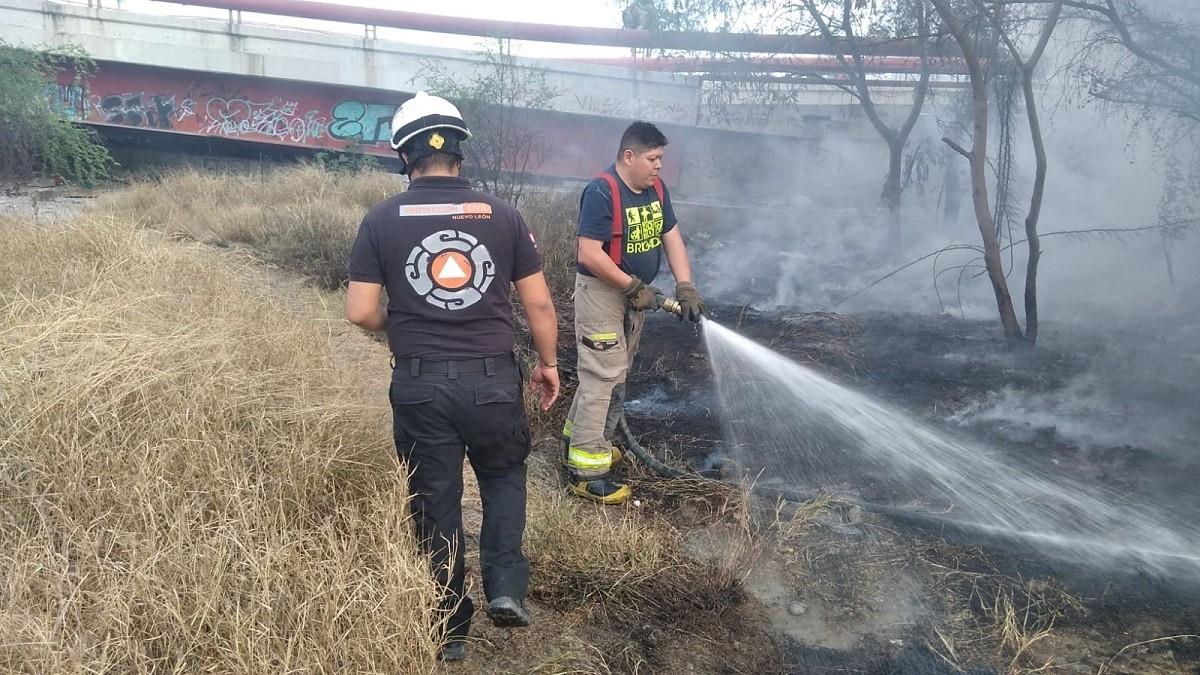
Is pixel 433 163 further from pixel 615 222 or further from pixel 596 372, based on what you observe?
pixel 596 372

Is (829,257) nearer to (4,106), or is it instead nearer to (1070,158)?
(1070,158)

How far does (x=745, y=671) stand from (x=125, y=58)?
17.8 meters

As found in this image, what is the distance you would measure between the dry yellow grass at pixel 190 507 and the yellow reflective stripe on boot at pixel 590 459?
1004 mm

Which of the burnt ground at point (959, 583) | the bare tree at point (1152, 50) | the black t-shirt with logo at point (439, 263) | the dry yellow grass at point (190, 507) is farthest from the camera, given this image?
the bare tree at point (1152, 50)

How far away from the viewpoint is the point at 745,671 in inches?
107

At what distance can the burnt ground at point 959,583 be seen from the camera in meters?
2.77

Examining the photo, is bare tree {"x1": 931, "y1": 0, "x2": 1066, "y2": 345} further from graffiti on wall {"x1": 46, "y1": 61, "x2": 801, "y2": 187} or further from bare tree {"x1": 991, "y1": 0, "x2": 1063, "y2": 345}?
graffiti on wall {"x1": 46, "y1": 61, "x2": 801, "y2": 187}

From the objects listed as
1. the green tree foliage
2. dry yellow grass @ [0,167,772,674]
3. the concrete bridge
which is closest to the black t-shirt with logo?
dry yellow grass @ [0,167,772,674]

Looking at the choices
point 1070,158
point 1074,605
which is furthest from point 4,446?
point 1070,158

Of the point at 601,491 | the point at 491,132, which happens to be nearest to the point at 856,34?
the point at 491,132

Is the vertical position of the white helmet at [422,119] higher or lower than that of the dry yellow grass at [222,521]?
higher

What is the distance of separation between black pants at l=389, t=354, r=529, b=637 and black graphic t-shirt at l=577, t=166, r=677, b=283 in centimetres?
134

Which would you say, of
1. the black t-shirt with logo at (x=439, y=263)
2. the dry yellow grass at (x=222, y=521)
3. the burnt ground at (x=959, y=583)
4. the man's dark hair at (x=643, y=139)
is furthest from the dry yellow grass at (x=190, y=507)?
the man's dark hair at (x=643, y=139)

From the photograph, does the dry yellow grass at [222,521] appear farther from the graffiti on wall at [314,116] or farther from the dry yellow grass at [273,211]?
the graffiti on wall at [314,116]
